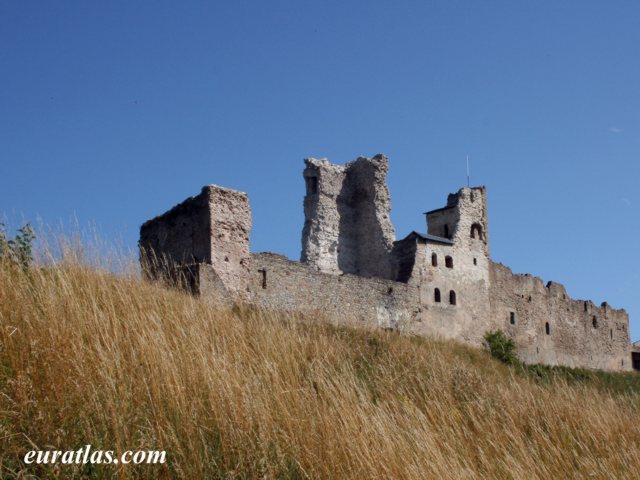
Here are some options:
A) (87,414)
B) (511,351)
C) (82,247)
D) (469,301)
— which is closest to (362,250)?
(469,301)

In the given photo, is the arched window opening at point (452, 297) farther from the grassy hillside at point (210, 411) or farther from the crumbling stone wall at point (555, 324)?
the grassy hillside at point (210, 411)

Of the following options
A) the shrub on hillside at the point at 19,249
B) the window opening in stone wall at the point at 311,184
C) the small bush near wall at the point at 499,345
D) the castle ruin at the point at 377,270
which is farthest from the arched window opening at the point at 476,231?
the shrub on hillside at the point at 19,249

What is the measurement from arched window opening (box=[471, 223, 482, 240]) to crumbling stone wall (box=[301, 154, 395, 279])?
4.07 m

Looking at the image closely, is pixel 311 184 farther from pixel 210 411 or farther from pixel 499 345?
pixel 210 411

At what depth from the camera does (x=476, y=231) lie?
94.6 ft

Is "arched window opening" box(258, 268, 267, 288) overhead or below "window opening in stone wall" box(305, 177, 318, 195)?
below

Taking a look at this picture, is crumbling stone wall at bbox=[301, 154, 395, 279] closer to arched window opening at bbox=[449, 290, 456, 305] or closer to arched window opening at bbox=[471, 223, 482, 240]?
arched window opening at bbox=[449, 290, 456, 305]

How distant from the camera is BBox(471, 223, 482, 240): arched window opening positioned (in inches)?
1133

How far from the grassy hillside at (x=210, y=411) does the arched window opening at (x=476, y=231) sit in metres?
21.3

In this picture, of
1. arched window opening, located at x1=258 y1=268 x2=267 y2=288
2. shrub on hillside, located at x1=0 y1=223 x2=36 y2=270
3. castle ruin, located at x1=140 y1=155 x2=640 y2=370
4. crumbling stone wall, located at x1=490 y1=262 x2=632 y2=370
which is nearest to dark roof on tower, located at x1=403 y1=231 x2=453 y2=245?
castle ruin, located at x1=140 y1=155 x2=640 y2=370

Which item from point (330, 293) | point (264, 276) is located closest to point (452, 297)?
point (330, 293)

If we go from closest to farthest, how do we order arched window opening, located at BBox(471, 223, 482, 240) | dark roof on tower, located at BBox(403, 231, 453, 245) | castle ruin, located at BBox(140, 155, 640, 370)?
1. castle ruin, located at BBox(140, 155, 640, 370)
2. dark roof on tower, located at BBox(403, 231, 453, 245)
3. arched window opening, located at BBox(471, 223, 482, 240)

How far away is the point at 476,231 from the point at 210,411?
80.4 ft

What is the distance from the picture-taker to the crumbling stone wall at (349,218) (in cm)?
2614
